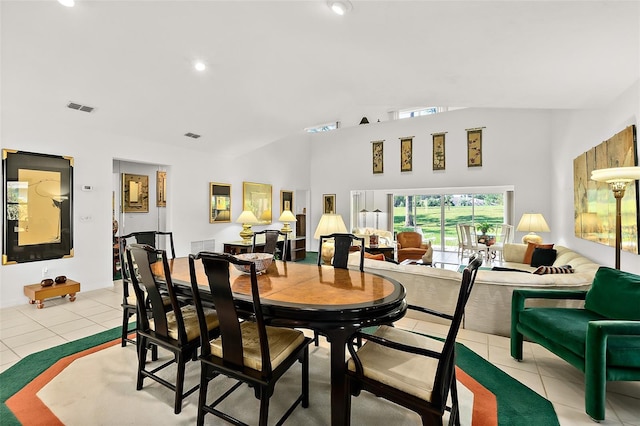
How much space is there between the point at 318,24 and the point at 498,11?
1.42 m

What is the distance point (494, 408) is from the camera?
1922 mm

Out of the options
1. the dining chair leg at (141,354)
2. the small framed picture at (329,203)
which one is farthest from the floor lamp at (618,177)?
the small framed picture at (329,203)

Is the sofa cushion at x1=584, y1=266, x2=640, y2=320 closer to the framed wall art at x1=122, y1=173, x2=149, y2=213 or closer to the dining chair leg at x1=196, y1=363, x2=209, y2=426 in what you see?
the dining chair leg at x1=196, y1=363, x2=209, y2=426

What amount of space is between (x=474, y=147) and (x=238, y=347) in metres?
7.36

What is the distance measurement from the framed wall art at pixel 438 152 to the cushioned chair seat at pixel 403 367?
6636 millimetres

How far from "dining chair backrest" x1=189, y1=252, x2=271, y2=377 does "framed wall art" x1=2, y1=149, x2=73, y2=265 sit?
154 inches

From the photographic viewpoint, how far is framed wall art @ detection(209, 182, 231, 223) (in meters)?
6.56

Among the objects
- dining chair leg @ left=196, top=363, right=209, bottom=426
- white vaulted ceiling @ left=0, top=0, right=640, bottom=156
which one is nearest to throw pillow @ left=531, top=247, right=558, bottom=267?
white vaulted ceiling @ left=0, top=0, right=640, bottom=156

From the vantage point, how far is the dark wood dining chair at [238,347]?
1.53 m

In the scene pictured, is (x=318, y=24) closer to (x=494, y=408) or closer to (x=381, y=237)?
(x=494, y=408)

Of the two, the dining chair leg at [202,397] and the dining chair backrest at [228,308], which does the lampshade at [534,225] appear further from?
the dining chair leg at [202,397]

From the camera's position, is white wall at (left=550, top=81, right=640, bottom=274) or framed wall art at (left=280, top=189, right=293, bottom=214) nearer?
white wall at (left=550, top=81, right=640, bottom=274)

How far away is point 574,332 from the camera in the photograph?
6.63 ft

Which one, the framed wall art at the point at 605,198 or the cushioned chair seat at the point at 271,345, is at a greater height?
the framed wall art at the point at 605,198
